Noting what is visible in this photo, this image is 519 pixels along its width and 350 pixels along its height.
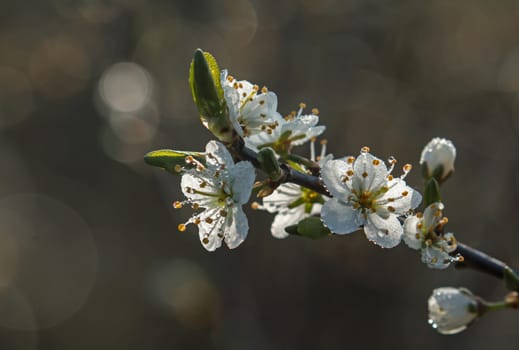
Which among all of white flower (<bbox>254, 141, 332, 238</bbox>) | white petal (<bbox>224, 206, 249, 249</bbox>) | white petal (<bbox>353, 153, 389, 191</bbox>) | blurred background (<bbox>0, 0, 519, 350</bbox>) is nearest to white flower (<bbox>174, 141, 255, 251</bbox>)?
white petal (<bbox>224, 206, 249, 249</bbox>)

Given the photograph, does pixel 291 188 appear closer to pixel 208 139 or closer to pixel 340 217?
pixel 340 217

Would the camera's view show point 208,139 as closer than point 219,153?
No

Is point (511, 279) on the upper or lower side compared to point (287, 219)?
upper

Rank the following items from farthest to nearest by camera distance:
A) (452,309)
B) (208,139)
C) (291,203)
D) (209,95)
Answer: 1. (208,139)
2. (291,203)
3. (452,309)
4. (209,95)

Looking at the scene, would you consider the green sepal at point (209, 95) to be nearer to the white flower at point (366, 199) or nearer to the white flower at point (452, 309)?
the white flower at point (366, 199)

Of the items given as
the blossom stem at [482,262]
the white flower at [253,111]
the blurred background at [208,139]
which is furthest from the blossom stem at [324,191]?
the blurred background at [208,139]

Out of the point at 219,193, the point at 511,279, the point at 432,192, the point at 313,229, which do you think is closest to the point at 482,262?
the point at 511,279

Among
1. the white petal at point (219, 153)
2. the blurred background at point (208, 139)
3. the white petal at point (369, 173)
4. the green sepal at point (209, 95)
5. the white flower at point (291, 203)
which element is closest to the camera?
the green sepal at point (209, 95)

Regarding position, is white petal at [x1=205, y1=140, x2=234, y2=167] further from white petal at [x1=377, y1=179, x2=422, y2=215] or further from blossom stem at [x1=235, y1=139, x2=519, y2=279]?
white petal at [x1=377, y1=179, x2=422, y2=215]
